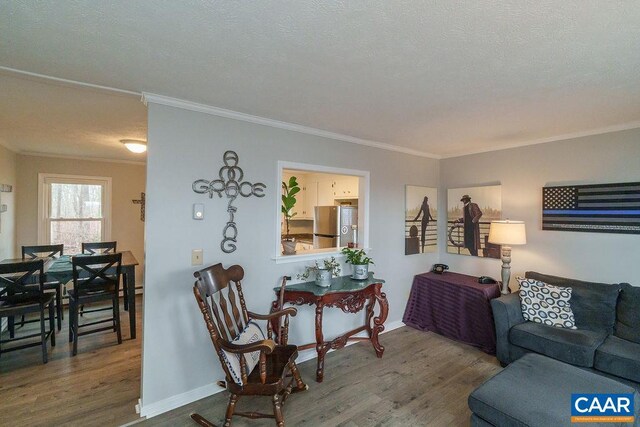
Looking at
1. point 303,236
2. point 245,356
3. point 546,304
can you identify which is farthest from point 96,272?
point 546,304

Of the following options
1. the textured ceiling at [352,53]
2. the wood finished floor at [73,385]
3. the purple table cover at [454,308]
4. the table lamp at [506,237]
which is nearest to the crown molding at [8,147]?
the wood finished floor at [73,385]

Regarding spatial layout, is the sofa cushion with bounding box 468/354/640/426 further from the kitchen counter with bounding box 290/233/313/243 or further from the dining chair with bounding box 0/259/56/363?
the kitchen counter with bounding box 290/233/313/243

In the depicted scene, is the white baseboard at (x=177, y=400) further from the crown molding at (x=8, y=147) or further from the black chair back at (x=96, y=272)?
the crown molding at (x=8, y=147)

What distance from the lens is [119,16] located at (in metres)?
1.27

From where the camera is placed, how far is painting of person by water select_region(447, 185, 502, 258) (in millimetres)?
3631

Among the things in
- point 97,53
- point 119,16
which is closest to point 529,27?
point 119,16

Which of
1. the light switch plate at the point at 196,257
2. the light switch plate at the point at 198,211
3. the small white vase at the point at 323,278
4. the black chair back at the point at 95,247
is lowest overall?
the small white vase at the point at 323,278

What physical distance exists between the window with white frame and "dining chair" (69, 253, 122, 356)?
69.7 inches

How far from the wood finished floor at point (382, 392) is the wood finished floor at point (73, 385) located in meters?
0.47

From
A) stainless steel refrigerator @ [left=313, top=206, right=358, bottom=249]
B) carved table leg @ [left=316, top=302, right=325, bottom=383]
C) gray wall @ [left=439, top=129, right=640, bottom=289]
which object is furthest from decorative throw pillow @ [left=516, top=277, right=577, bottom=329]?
stainless steel refrigerator @ [left=313, top=206, right=358, bottom=249]

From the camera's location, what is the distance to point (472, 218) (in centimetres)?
384

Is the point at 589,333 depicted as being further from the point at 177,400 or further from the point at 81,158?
the point at 81,158

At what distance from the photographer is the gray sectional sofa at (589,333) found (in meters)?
2.20

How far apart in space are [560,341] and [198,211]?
3.25 meters
